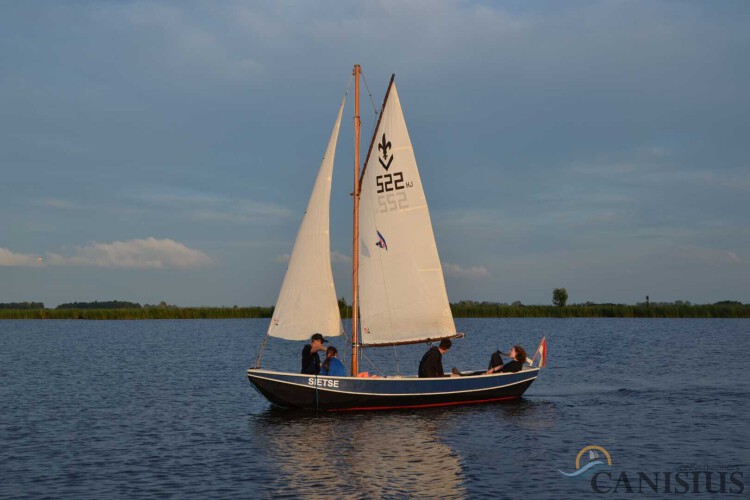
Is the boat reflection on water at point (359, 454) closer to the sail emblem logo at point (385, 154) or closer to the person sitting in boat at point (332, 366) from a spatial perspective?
the person sitting in boat at point (332, 366)

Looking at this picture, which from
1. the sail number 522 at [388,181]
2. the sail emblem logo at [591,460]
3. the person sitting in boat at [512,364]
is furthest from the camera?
the person sitting in boat at [512,364]

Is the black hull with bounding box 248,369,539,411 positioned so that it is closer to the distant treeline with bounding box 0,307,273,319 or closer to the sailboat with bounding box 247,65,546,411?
the sailboat with bounding box 247,65,546,411

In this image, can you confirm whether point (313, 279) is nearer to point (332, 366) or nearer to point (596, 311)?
point (332, 366)

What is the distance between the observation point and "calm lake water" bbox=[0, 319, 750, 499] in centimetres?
2031

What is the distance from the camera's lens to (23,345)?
80750 millimetres

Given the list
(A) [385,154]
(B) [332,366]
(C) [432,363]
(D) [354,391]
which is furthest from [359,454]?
(A) [385,154]

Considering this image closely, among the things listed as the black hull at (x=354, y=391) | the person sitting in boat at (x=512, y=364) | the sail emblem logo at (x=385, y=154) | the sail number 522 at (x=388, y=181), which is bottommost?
the black hull at (x=354, y=391)

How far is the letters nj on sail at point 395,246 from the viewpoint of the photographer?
31891 mm

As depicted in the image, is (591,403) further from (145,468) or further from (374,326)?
(145,468)

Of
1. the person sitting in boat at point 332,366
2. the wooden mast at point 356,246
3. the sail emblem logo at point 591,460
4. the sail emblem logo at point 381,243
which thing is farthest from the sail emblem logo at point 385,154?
the sail emblem logo at point 591,460

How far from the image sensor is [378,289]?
32281 millimetres

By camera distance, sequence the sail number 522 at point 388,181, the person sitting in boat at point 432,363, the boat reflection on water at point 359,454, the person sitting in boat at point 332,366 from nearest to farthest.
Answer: the boat reflection on water at point 359,454, the person sitting in boat at point 332,366, the person sitting in boat at point 432,363, the sail number 522 at point 388,181

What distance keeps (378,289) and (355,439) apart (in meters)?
7.75

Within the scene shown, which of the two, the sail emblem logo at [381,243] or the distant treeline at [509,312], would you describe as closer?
the sail emblem logo at [381,243]
